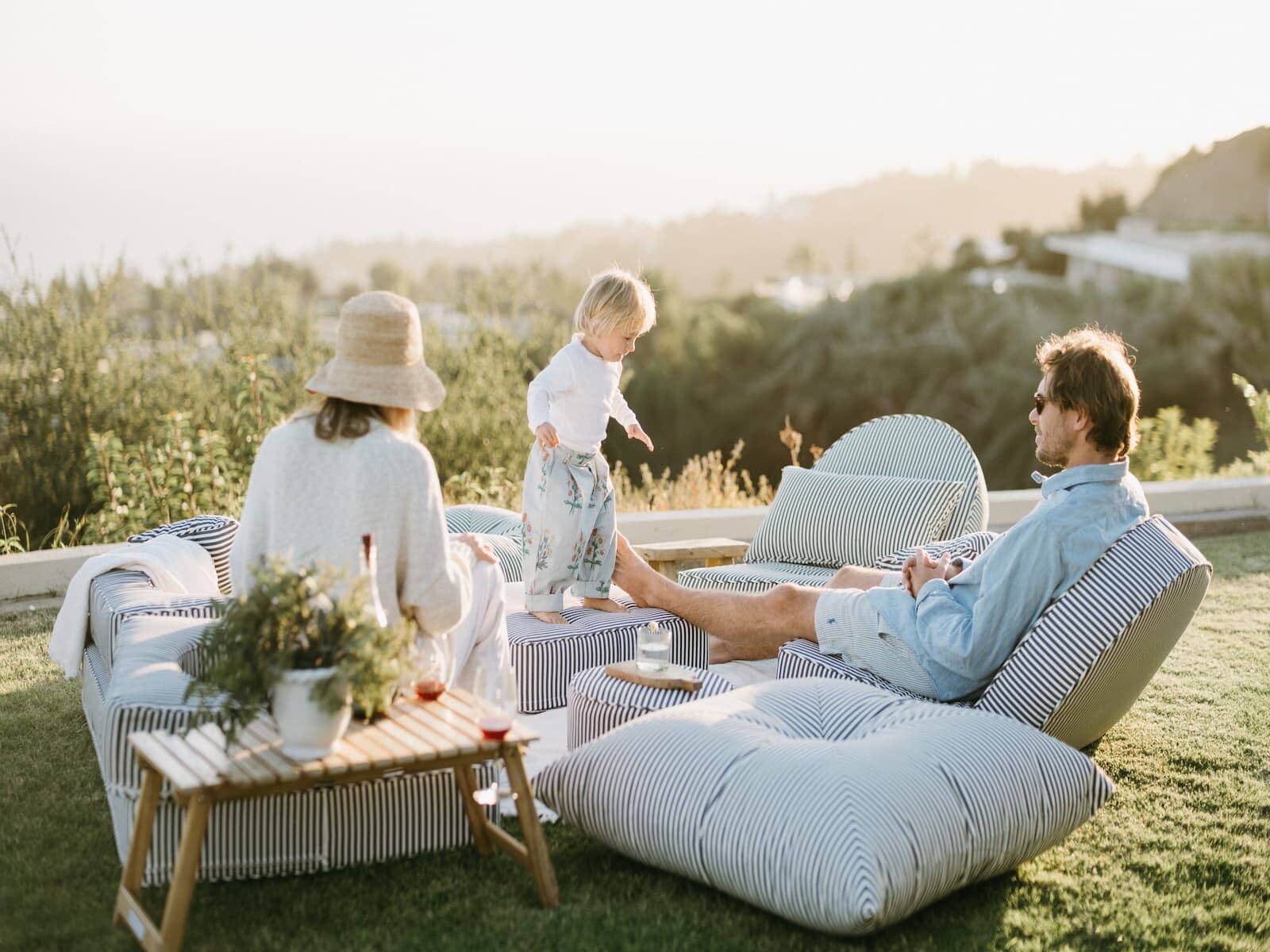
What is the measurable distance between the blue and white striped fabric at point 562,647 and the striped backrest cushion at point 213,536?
3.18 ft

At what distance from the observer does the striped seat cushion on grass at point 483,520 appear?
5.55m

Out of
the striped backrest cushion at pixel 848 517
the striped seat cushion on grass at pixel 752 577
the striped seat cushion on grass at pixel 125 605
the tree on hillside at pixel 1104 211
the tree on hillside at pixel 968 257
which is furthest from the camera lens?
the tree on hillside at pixel 1104 211

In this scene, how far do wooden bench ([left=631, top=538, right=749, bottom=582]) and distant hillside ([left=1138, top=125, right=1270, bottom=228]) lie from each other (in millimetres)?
26014

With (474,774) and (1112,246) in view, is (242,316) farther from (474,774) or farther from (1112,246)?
(1112,246)

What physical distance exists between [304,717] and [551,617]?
2.07 metres

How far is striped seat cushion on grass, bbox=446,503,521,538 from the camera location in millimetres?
5555

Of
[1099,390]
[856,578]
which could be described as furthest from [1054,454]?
[856,578]

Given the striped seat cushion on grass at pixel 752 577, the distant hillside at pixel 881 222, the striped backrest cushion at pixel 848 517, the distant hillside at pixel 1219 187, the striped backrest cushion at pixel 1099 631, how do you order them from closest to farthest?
the striped backrest cushion at pixel 1099 631 < the striped seat cushion on grass at pixel 752 577 < the striped backrest cushion at pixel 848 517 < the distant hillside at pixel 1219 187 < the distant hillside at pixel 881 222

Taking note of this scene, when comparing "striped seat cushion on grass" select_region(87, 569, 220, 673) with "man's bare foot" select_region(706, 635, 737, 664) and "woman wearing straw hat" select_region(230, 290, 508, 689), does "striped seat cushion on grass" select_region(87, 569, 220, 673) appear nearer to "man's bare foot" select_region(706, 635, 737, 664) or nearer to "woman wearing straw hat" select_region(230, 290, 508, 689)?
"woman wearing straw hat" select_region(230, 290, 508, 689)

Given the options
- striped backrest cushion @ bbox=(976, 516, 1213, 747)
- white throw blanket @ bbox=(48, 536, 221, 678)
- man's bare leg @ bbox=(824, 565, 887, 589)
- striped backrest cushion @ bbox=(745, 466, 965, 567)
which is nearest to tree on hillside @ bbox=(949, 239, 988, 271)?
striped backrest cushion @ bbox=(745, 466, 965, 567)

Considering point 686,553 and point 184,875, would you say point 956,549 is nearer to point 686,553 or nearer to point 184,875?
point 686,553

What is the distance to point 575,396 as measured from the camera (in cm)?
470

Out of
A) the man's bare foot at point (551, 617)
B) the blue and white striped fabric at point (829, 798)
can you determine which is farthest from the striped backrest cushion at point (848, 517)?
the blue and white striped fabric at point (829, 798)

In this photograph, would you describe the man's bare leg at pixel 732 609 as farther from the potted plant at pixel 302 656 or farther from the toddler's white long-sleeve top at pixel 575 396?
the potted plant at pixel 302 656
